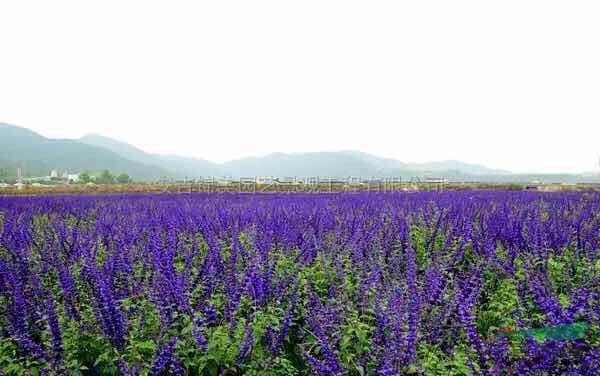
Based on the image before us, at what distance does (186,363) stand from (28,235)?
4.95 metres

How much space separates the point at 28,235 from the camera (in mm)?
7027

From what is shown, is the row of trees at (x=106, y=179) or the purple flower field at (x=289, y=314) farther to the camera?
the row of trees at (x=106, y=179)

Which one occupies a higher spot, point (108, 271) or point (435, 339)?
point (108, 271)

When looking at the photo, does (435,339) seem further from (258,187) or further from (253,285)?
(258,187)

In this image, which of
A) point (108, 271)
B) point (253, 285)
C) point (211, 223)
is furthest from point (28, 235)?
point (253, 285)

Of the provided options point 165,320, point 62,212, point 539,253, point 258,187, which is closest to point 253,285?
Answer: point 165,320

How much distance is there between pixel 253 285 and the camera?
414 centimetres

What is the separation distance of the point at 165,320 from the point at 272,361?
0.86m

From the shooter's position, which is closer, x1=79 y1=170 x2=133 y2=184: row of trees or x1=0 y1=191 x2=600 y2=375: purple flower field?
x1=0 y1=191 x2=600 y2=375: purple flower field

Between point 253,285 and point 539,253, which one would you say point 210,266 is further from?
point 539,253

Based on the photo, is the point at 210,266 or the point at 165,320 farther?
the point at 210,266

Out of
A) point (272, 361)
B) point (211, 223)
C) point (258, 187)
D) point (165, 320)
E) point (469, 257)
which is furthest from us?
point (258, 187)

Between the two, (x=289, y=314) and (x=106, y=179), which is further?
(x=106, y=179)

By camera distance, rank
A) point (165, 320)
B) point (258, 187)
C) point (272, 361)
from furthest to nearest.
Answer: point (258, 187) < point (165, 320) < point (272, 361)
